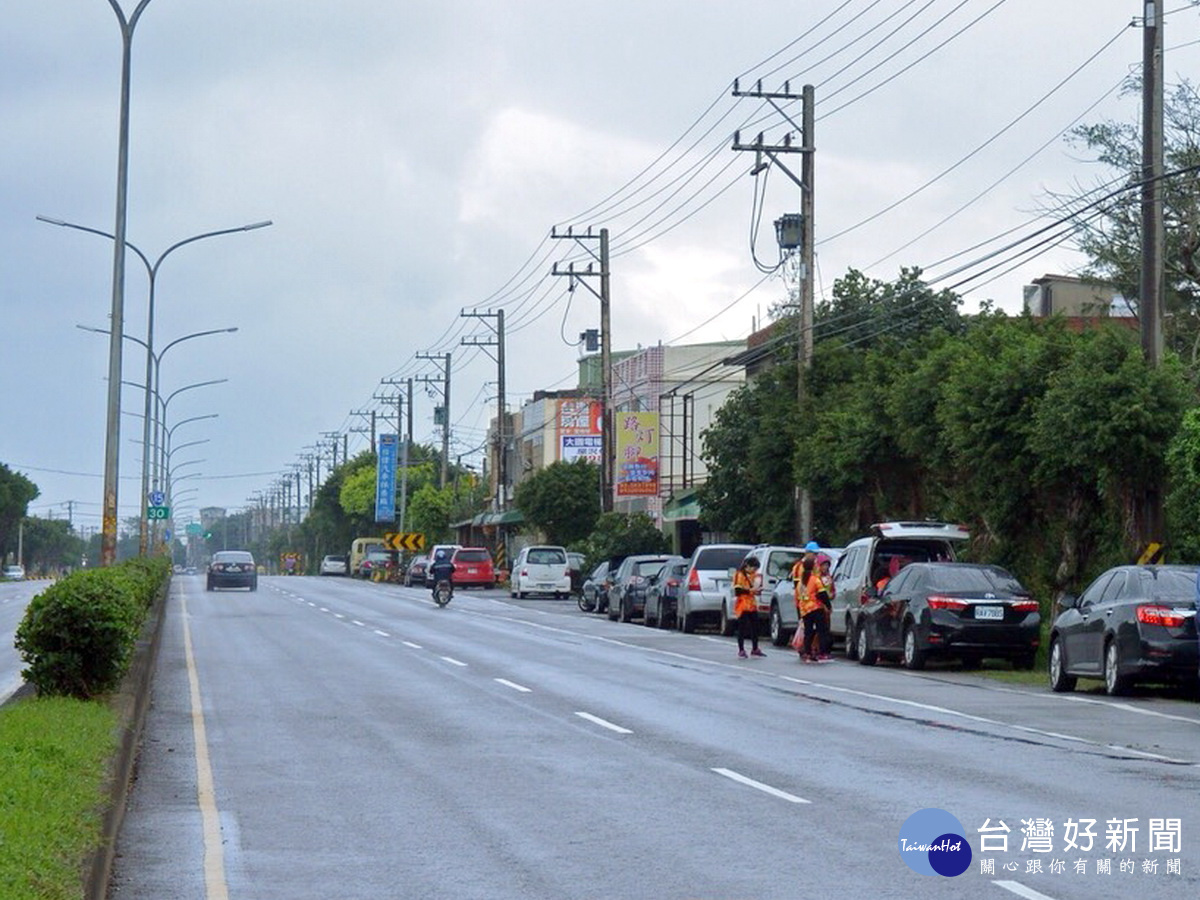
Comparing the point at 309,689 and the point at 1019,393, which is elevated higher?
the point at 1019,393

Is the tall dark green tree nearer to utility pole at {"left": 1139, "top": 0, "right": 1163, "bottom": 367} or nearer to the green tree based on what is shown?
the green tree

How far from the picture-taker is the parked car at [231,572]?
7212 centimetres

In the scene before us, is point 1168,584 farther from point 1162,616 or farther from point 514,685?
point 514,685

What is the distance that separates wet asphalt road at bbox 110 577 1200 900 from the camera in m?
10.2

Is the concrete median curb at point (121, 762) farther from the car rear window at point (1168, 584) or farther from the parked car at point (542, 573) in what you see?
the parked car at point (542, 573)

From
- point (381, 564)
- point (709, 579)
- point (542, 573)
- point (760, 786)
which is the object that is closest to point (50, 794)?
point (760, 786)

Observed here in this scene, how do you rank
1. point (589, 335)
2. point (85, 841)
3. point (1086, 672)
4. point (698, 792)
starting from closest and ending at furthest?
point (85, 841) → point (698, 792) → point (1086, 672) → point (589, 335)

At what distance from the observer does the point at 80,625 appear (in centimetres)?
1791

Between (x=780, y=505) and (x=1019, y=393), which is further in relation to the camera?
(x=780, y=505)

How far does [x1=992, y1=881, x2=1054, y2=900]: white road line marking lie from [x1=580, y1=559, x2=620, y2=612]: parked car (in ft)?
140

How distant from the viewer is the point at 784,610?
115ft

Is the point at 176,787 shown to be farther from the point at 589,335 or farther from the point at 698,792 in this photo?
the point at 589,335

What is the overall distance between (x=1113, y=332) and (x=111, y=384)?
15514mm

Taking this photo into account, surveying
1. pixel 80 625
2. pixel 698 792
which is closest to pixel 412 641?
pixel 80 625
